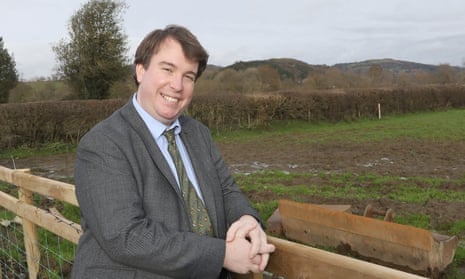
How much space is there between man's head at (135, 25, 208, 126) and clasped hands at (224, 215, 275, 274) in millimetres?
592

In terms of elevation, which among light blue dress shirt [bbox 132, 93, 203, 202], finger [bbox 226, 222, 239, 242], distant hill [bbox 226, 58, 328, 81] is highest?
distant hill [bbox 226, 58, 328, 81]

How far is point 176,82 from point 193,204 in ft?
1.68

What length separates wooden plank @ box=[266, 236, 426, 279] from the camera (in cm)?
135

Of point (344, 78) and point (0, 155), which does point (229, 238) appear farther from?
point (344, 78)

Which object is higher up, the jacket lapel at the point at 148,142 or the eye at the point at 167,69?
the eye at the point at 167,69

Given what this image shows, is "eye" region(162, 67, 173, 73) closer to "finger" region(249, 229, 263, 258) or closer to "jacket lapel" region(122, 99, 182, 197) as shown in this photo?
"jacket lapel" region(122, 99, 182, 197)

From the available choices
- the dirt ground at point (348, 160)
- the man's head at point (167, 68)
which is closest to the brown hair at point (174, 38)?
the man's head at point (167, 68)

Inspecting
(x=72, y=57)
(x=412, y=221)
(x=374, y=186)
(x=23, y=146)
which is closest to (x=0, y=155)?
(x=23, y=146)

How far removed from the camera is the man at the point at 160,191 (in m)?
1.51

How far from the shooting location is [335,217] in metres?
5.24

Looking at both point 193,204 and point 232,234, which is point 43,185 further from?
point 232,234

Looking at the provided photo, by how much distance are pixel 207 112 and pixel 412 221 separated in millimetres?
15902

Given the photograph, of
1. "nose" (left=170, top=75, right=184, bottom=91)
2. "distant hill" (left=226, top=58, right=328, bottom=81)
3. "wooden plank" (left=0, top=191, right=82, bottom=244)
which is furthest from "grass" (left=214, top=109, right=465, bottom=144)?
"distant hill" (left=226, top=58, right=328, bottom=81)

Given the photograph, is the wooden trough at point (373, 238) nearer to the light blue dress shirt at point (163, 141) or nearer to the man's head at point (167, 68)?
the light blue dress shirt at point (163, 141)
